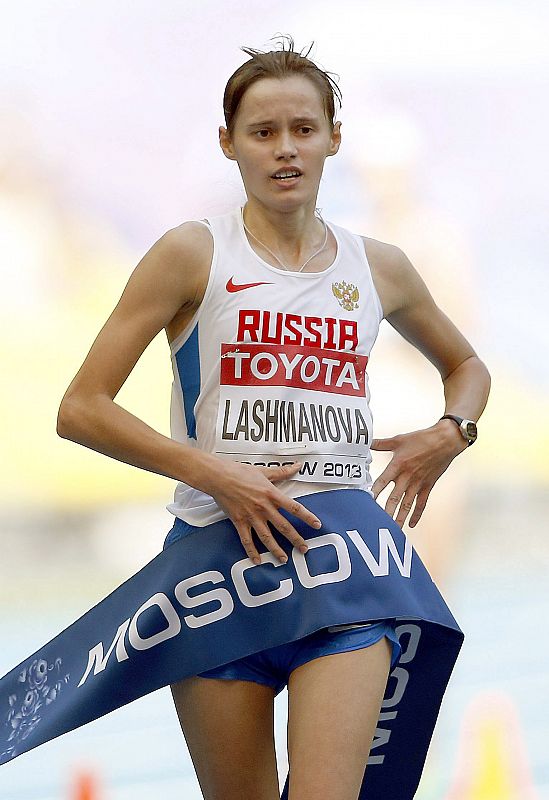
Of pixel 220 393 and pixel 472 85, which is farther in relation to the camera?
pixel 472 85

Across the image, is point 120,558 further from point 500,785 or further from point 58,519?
point 500,785

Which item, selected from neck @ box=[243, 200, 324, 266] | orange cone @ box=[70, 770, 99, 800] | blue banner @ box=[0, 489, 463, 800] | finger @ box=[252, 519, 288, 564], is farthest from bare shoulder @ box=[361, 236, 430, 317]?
orange cone @ box=[70, 770, 99, 800]

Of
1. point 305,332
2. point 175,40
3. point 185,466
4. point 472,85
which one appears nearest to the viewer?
point 185,466

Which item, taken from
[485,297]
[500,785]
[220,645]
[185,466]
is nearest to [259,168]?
[185,466]

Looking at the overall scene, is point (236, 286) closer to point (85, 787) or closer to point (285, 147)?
point (285, 147)

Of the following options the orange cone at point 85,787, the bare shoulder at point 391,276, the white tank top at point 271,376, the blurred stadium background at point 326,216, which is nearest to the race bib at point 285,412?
the white tank top at point 271,376

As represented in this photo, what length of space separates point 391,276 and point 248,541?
0.52m

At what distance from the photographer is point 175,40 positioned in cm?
383

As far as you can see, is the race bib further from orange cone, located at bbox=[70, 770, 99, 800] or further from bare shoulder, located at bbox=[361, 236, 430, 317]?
orange cone, located at bbox=[70, 770, 99, 800]

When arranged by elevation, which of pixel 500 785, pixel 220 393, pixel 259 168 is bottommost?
pixel 500 785

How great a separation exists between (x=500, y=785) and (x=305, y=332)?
2.01 meters

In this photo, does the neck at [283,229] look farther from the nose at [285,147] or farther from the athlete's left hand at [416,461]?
the athlete's left hand at [416,461]

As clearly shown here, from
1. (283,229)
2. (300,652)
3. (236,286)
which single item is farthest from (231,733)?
(283,229)

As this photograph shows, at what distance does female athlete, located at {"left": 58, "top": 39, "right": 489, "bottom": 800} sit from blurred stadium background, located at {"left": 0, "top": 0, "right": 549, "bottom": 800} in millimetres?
1818
